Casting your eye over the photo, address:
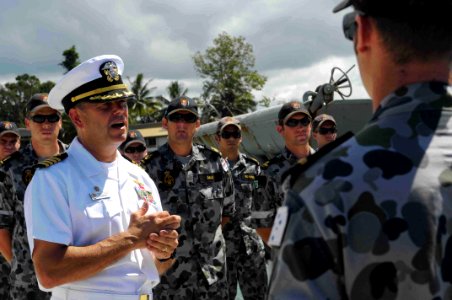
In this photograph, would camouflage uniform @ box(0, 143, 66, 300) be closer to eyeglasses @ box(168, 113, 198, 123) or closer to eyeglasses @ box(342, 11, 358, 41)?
eyeglasses @ box(168, 113, 198, 123)

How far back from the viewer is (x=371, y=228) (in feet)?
4.00

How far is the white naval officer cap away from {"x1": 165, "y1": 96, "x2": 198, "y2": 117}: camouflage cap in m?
2.24

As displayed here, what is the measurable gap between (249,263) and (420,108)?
5.16 meters

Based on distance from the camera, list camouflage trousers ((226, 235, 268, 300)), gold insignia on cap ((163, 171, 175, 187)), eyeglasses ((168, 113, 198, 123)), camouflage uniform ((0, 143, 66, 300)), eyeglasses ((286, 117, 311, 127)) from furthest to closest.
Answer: camouflage trousers ((226, 235, 268, 300))
eyeglasses ((286, 117, 311, 127))
eyeglasses ((168, 113, 198, 123))
gold insignia on cap ((163, 171, 175, 187))
camouflage uniform ((0, 143, 66, 300))

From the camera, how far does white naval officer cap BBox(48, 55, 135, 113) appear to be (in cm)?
291

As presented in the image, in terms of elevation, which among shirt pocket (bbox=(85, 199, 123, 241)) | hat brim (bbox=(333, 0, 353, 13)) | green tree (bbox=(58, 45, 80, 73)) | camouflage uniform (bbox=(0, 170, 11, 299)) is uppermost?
green tree (bbox=(58, 45, 80, 73))

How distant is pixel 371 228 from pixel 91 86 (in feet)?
6.61

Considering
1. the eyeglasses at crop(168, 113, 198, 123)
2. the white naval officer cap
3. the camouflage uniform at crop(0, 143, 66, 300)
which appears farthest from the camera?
the eyeglasses at crop(168, 113, 198, 123)

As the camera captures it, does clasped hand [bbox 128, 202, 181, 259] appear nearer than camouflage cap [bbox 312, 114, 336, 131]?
Yes

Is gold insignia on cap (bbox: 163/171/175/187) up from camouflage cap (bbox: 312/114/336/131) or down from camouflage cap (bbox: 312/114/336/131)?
down

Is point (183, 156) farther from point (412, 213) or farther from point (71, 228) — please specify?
point (412, 213)

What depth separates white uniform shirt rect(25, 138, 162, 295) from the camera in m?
2.55

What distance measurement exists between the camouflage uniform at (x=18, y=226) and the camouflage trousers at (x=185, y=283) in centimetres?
94

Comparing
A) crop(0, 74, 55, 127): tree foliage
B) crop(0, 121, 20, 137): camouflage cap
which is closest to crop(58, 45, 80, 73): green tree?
crop(0, 74, 55, 127): tree foliage
